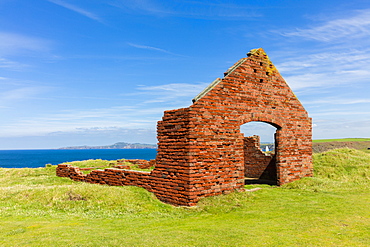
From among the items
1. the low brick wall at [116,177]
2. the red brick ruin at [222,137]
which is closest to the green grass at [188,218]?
the low brick wall at [116,177]

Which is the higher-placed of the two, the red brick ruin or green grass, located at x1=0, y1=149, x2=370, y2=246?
the red brick ruin

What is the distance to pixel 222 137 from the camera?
9.84m

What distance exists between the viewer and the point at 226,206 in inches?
345

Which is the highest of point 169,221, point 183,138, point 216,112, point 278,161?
point 216,112

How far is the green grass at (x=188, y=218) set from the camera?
227 inches

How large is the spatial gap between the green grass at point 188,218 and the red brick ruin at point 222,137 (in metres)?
0.55

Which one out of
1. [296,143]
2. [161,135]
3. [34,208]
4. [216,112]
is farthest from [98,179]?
[296,143]

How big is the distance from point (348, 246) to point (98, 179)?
10259mm

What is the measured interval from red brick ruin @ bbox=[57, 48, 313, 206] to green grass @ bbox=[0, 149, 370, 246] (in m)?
0.55

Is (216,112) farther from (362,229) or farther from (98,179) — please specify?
(98,179)

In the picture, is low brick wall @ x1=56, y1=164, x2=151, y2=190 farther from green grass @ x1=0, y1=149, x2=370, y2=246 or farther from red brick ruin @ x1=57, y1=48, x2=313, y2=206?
green grass @ x1=0, y1=149, x2=370, y2=246

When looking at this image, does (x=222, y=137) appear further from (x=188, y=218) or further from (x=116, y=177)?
(x=116, y=177)

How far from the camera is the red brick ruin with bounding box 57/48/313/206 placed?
359 inches

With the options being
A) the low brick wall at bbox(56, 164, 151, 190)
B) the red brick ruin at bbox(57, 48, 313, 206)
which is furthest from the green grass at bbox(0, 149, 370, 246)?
the red brick ruin at bbox(57, 48, 313, 206)
